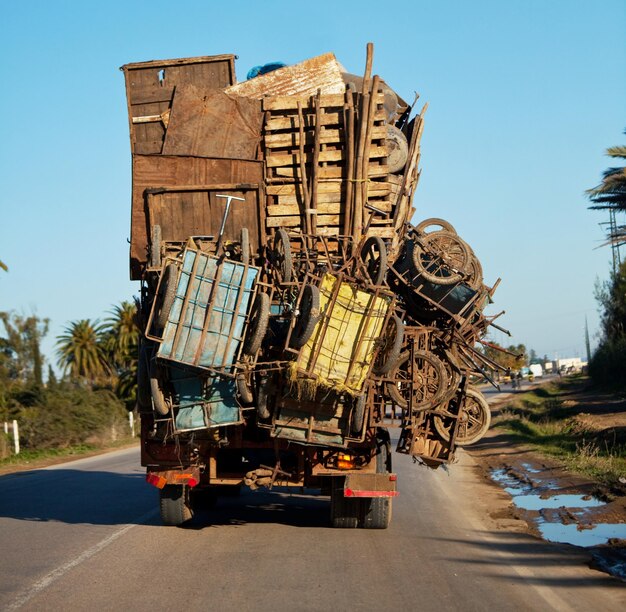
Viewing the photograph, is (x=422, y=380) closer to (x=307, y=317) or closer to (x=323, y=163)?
(x=307, y=317)

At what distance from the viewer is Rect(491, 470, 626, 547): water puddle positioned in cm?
1097

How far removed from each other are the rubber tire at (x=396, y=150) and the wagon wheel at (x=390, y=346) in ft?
11.2

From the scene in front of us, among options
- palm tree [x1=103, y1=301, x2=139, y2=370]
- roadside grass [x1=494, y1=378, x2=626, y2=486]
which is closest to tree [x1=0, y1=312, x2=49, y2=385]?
palm tree [x1=103, y1=301, x2=139, y2=370]

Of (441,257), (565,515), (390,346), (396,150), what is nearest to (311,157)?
(396,150)

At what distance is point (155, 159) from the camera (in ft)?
37.6

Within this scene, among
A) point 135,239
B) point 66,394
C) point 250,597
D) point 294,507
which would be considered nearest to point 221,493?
point 294,507

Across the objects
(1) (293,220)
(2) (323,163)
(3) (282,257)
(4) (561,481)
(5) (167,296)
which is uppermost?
(2) (323,163)

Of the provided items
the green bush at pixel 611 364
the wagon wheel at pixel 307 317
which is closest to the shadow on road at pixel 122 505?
the wagon wheel at pixel 307 317

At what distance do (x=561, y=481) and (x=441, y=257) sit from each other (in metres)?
7.88

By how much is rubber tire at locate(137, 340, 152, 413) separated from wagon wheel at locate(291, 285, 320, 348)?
188 centimetres

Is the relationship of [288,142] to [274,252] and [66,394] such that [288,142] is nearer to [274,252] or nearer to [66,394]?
[274,252]

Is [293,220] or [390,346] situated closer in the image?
[390,346]

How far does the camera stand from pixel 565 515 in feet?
42.0

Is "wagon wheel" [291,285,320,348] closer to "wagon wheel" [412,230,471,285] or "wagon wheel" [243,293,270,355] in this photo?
"wagon wheel" [243,293,270,355]
